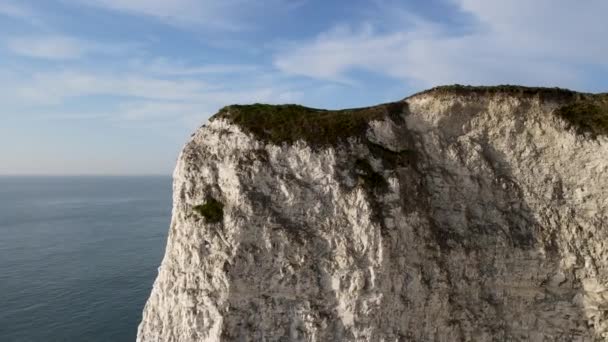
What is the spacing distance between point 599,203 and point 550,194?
2555 millimetres

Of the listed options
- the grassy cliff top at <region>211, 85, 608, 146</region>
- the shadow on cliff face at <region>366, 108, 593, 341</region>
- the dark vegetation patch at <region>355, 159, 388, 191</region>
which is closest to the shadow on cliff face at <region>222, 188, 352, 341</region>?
the shadow on cliff face at <region>366, 108, 593, 341</region>

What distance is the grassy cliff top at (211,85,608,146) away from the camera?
2617cm

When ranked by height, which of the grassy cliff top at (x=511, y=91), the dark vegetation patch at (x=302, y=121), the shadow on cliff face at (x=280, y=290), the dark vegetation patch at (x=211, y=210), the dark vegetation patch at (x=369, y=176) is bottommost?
the shadow on cliff face at (x=280, y=290)

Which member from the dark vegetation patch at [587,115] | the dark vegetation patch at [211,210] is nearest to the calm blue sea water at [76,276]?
the dark vegetation patch at [211,210]

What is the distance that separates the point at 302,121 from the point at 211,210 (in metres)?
7.63

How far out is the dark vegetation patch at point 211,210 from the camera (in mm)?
24109

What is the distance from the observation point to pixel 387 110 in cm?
2808

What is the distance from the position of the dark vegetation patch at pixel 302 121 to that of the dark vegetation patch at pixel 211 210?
4656 millimetres

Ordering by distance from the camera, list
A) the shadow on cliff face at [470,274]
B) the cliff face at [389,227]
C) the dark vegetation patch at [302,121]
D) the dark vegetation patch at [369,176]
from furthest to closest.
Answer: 1. the dark vegetation patch at [302,121]
2. the dark vegetation patch at [369,176]
3. the shadow on cliff face at [470,274]
4. the cliff face at [389,227]

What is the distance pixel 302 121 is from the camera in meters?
26.8

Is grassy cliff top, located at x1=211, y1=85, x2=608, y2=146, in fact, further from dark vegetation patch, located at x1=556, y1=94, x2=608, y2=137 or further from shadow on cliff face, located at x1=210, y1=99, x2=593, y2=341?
shadow on cliff face, located at x1=210, y1=99, x2=593, y2=341

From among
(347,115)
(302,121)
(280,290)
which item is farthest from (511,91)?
(280,290)

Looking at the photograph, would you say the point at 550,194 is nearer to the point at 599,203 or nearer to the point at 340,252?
the point at 599,203

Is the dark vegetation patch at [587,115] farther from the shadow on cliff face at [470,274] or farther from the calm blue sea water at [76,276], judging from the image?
the calm blue sea water at [76,276]
